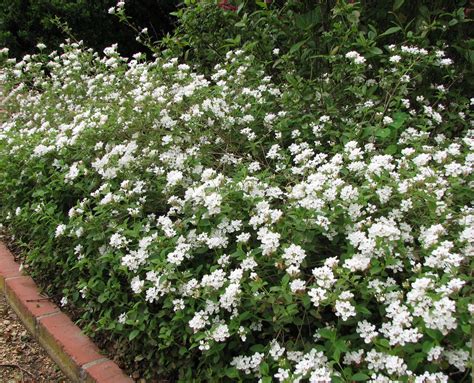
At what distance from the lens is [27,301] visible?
9.27 ft

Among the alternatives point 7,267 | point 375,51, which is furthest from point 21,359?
point 375,51

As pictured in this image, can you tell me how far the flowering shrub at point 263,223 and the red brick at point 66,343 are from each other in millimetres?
91

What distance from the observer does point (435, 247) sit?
71.4 inches

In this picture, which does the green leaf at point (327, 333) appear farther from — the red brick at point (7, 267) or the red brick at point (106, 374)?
the red brick at point (7, 267)

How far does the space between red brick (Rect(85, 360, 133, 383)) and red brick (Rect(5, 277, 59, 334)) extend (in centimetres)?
59

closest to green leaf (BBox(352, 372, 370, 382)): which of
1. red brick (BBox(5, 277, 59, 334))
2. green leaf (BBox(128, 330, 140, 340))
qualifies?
green leaf (BBox(128, 330, 140, 340))

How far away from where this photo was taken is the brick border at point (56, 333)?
229 centimetres

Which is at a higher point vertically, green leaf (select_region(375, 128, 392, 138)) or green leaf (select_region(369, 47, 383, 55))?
green leaf (select_region(369, 47, 383, 55))

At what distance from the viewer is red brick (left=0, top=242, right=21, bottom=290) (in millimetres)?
3107

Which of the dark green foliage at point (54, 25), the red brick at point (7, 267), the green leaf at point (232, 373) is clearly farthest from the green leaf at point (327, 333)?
the dark green foliage at point (54, 25)

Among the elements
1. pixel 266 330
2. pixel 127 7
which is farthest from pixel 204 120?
pixel 127 7

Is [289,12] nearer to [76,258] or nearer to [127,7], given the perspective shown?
[76,258]

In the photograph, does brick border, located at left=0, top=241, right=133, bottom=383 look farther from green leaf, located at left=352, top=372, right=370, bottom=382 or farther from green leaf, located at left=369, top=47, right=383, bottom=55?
green leaf, located at left=369, top=47, right=383, bottom=55

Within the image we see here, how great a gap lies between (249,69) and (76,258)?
5.18ft
